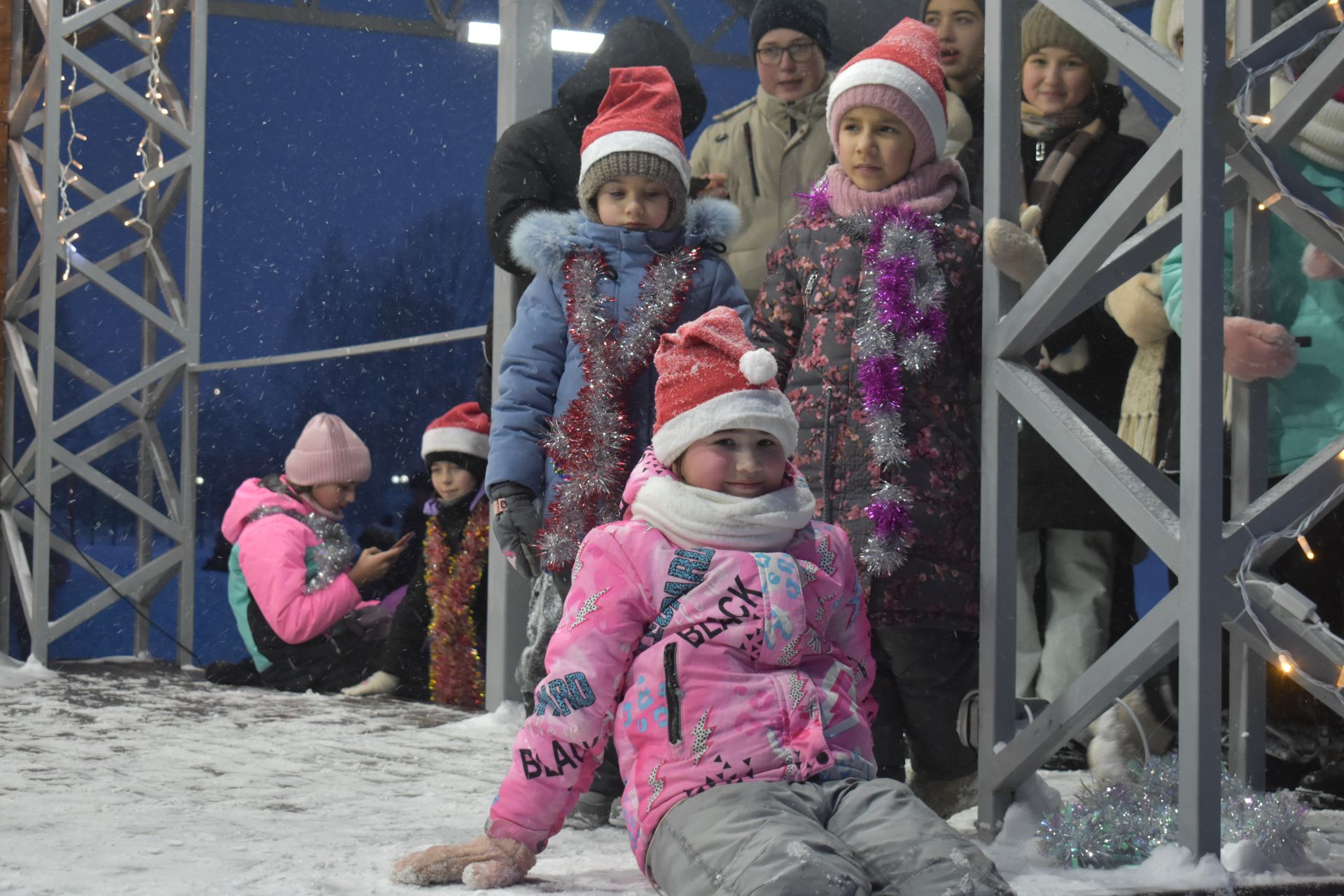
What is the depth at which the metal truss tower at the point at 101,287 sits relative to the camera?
584 centimetres

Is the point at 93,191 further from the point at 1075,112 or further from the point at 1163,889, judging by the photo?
the point at 1163,889

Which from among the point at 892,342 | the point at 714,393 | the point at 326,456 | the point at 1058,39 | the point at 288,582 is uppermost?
the point at 1058,39

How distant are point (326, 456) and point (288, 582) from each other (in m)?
0.54

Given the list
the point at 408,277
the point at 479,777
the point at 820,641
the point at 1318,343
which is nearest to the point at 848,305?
the point at 820,641

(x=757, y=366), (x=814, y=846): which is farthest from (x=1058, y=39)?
(x=814, y=846)

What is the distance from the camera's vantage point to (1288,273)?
2.67 m

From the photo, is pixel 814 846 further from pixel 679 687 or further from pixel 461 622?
pixel 461 622

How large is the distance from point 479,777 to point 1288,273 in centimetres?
196

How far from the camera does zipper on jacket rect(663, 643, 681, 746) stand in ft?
6.84

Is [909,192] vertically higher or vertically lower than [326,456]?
higher

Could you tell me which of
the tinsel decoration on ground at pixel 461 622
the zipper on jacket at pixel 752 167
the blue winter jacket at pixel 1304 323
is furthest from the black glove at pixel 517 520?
the tinsel decoration on ground at pixel 461 622

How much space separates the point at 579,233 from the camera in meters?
2.94

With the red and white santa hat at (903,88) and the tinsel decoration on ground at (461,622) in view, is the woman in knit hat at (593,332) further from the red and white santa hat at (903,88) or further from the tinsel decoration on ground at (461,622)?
the tinsel decoration on ground at (461,622)

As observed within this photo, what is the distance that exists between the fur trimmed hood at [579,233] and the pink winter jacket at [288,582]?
2.22 m
